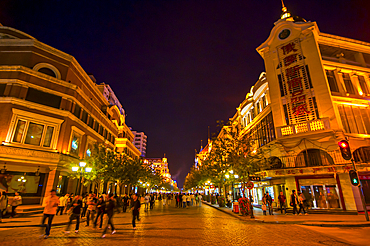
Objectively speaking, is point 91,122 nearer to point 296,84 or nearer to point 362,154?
point 296,84

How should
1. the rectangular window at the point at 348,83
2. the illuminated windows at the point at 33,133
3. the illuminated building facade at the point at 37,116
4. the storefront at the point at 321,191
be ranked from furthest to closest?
the rectangular window at the point at 348,83 < the illuminated windows at the point at 33,133 < the illuminated building facade at the point at 37,116 < the storefront at the point at 321,191

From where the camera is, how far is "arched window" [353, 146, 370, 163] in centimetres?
2106

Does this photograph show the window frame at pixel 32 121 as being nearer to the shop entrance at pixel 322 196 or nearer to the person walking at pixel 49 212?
the person walking at pixel 49 212

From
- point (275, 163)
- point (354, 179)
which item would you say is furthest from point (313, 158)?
point (354, 179)

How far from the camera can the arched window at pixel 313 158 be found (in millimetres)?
20938

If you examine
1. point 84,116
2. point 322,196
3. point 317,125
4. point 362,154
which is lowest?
point 322,196

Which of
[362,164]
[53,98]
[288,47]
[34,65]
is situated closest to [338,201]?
[362,164]

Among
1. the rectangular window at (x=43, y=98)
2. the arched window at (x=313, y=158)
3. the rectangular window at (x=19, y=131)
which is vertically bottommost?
the arched window at (x=313, y=158)

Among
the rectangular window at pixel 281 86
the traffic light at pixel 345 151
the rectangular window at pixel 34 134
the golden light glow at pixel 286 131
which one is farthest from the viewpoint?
the rectangular window at pixel 281 86

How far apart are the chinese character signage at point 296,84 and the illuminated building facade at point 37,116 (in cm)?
2610

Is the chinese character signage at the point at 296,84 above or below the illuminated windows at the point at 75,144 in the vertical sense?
above

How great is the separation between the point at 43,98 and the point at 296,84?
29122mm

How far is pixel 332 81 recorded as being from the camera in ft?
78.0

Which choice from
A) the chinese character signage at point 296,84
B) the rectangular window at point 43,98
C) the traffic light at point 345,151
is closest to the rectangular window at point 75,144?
the rectangular window at point 43,98
